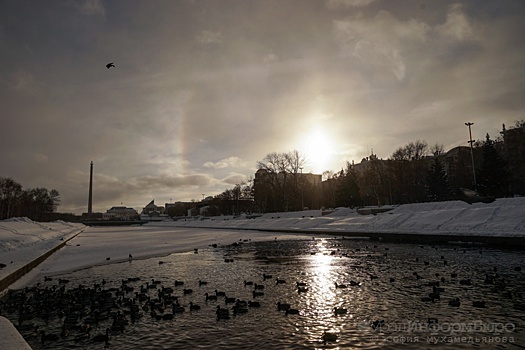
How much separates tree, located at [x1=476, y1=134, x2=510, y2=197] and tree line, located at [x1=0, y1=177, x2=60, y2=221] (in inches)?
4350

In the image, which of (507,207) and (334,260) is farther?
(507,207)

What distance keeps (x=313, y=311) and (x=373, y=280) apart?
454 centimetres

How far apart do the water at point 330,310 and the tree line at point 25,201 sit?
4074 inches

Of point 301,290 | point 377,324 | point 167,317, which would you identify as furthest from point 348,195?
point 167,317

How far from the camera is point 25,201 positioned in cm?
11456

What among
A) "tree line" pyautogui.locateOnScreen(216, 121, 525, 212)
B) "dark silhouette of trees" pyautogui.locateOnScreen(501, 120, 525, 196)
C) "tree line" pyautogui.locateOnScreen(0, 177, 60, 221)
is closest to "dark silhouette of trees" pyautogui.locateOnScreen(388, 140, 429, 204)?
"tree line" pyautogui.locateOnScreen(216, 121, 525, 212)

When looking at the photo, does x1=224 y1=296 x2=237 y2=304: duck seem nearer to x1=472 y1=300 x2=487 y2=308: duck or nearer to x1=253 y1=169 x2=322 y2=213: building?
x1=472 y1=300 x2=487 y2=308: duck

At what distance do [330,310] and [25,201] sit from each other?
13362 cm

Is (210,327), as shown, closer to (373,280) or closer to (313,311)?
(313,311)

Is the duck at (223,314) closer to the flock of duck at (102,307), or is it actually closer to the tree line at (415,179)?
the flock of duck at (102,307)

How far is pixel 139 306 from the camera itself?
9516 mm

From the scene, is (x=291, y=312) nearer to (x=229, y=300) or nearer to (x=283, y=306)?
(x=283, y=306)

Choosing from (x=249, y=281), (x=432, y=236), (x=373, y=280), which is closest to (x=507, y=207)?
(x=432, y=236)

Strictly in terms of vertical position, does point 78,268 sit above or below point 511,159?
below
